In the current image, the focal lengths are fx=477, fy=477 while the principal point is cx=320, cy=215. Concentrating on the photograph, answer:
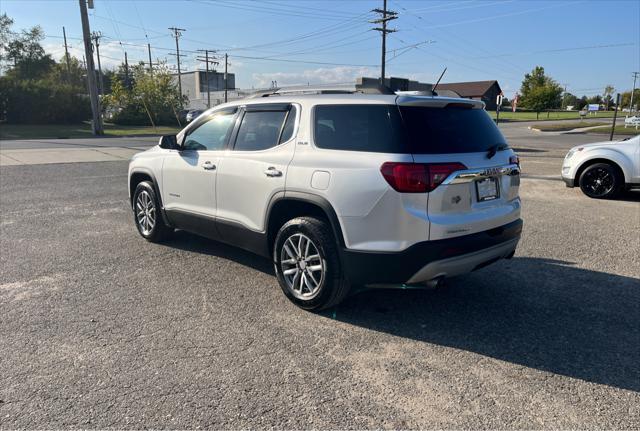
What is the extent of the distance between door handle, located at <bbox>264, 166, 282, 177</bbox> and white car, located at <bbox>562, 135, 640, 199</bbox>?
7.89 metres

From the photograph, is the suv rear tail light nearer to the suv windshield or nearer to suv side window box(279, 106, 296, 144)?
the suv windshield

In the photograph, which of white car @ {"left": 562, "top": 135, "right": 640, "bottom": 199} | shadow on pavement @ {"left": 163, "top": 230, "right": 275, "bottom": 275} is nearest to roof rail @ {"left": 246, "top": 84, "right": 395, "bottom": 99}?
shadow on pavement @ {"left": 163, "top": 230, "right": 275, "bottom": 275}

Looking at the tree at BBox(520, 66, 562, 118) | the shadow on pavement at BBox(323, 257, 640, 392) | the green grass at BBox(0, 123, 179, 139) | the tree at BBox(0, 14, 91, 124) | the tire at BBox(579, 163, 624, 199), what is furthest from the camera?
the tree at BBox(520, 66, 562, 118)

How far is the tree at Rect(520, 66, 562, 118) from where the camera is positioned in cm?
6662

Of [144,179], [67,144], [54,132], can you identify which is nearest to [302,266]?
[144,179]

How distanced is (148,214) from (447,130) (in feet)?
12.9

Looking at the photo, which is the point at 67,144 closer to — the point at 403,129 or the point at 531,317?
the point at 403,129

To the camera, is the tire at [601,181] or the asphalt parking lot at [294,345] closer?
the asphalt parking lot at [294,345]

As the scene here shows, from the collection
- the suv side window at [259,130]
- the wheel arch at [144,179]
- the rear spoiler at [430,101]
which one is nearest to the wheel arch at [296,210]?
the suv side window at [259,130]

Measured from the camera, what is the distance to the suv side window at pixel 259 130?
170 inches

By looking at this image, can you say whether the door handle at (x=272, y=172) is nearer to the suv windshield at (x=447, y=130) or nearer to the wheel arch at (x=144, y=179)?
the suv windshield at (x=447, y=130)

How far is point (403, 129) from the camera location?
3.49m

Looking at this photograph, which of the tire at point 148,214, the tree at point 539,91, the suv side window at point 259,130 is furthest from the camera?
the tree at point 539,91

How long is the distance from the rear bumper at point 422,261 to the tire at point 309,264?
5.8 inches
